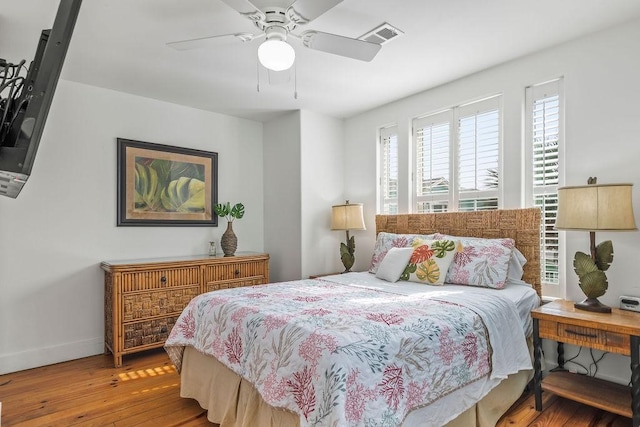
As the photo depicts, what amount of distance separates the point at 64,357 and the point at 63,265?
0.83 meters

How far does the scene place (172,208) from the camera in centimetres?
385

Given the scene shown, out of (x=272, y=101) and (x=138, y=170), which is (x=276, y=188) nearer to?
(x=272, y=101)

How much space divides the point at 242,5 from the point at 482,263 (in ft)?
7.76

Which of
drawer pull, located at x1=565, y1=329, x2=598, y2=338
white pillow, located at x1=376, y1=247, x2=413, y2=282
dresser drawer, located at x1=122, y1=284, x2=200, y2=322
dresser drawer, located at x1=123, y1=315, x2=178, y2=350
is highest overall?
white pillow, located at x1=376, y1=247, x2=413, y2=282

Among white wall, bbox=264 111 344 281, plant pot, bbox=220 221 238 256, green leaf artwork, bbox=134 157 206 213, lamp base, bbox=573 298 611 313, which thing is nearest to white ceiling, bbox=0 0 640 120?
white wall, bbox=264 111 344 281

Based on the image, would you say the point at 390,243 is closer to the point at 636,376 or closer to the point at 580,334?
the point at 580,334

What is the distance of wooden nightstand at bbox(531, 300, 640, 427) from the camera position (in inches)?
75.0

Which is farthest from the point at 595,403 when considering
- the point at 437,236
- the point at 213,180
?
the point at 213,180

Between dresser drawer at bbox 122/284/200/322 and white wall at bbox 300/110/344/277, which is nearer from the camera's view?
dresser drawer at bbox 122/284/200/322

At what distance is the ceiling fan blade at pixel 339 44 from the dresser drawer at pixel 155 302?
2502 mm

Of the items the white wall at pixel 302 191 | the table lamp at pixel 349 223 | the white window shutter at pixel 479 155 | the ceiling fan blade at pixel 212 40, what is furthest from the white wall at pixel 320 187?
the ceiling fan blade at pixel 212 40

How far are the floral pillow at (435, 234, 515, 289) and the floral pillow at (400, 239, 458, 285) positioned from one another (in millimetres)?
70

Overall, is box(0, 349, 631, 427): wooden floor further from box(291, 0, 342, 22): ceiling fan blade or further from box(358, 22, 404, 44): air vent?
box(358, 22, 404, 44): air vent

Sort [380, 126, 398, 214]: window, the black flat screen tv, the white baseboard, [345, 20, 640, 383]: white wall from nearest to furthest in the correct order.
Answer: the black flat screen tv
[345, 20, 640, 383]: white wall
the white baseboard
[380, 126, 398, 214]: window
